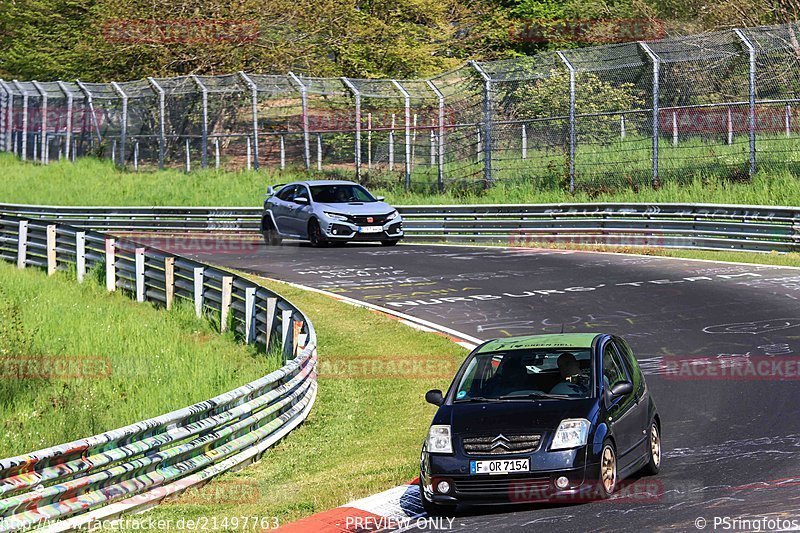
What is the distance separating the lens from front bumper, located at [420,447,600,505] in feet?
31.2

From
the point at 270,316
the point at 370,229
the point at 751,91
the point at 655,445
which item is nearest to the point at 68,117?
the point at 370,229

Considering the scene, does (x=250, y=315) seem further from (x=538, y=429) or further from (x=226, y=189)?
(x=226, y=189)

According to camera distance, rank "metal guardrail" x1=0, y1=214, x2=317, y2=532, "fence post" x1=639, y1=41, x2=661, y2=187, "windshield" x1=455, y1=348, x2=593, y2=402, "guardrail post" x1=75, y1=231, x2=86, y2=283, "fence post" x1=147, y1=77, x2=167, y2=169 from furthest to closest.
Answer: "fence post" x1=147, y1=77, x2=167, y2=169 → "fence post" x1=639, y1=41, x2=661, y2=187 → "guardrail post" x1=75, y1=231, x2=86, y2=283 → "windshield" x1=455, y1=348, x2=593, y2=402 → "metal guardrail" x1=0, y1=214, x2=317, y2=532

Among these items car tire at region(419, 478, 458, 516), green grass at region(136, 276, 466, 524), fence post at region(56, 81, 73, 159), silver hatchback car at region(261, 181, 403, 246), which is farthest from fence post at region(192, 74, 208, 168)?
car tire at region(419, 478, 458, 516)

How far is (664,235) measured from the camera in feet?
92.9

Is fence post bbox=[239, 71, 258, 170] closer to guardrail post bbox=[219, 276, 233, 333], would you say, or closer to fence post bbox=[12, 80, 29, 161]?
fence post bbox=[12, 80, 29, 161]

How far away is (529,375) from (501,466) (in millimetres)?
1315

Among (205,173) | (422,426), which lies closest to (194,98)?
(205,173)

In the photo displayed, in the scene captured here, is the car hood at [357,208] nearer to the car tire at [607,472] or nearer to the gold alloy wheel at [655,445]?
the gold alloy wheel at [655,445]

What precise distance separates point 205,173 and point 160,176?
7.71 ft

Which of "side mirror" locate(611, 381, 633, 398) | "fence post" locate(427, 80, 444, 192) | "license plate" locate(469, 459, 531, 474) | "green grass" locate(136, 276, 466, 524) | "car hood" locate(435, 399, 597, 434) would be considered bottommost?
"green grass" locate(136, 276, 466, 524)

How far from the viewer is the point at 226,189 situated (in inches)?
1652

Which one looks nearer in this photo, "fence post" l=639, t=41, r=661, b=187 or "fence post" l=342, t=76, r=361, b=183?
"fence post" l=639, t=41, r=661, b=187

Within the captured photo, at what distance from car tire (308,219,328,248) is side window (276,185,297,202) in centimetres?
97
